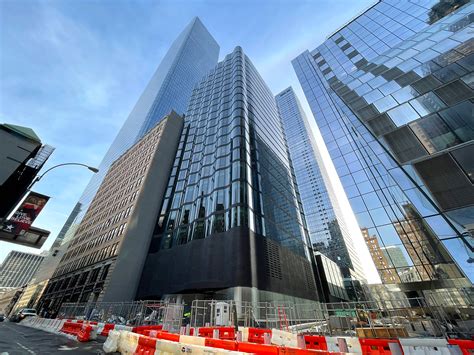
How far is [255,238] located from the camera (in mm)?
22562

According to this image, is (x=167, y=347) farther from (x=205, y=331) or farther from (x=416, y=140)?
(x=416, y=140)

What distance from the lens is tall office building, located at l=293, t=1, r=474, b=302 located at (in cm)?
1112

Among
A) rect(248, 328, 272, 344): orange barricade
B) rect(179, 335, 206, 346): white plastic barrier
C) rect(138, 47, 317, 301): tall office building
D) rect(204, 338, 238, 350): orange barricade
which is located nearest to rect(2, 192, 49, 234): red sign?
rect(179, 335, 206, 346): white plastic barrier

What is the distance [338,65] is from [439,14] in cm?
1031

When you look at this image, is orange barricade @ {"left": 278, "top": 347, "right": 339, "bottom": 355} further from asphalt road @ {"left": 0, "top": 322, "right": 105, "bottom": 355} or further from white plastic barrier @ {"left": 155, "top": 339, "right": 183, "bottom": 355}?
asphalt road @ {"left": 0, "top": 322, "right": 105, "bottom": 355}

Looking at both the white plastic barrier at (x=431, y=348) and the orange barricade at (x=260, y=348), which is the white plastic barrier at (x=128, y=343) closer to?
the orange barricade at (x=260, y=348)

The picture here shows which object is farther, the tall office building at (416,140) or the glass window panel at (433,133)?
the glass window panel at (433,133)

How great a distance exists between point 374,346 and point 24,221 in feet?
47.4

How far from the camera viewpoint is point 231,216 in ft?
77.7

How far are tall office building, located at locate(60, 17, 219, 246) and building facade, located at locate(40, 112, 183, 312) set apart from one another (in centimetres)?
2415

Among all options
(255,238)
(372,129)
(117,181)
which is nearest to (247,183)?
(255,238)

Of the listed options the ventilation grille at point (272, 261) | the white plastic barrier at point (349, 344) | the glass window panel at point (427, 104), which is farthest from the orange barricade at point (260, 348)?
the ventilation grille at point (272, 261)

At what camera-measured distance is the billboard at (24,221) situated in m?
8.87

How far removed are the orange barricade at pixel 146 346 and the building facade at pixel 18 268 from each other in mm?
211702
